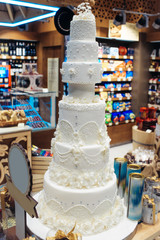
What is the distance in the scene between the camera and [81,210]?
6.19ft

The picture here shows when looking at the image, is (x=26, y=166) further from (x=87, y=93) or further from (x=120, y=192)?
(x=120, y=192)

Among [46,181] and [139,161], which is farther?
[139,161]

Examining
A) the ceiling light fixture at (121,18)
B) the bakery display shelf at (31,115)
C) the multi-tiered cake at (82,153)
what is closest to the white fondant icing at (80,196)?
the multi-tiered cake at (82,153)

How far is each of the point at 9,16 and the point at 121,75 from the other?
10.3ft

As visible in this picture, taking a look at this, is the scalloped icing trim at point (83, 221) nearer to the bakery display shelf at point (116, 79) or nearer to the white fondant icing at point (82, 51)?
the white fondant icing at point (82, 51)

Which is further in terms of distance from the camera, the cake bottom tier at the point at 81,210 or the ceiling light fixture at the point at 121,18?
the ceiling light fixture at the point at 121,18

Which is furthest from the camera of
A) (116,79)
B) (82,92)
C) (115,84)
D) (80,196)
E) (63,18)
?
(115,84)

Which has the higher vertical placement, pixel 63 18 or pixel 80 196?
pixel 63 18

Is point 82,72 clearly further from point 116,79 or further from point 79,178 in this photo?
point 116,79

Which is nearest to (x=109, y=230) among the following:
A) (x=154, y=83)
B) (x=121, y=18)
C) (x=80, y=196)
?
(x=80, y=196)

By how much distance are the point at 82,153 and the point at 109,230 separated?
611mm

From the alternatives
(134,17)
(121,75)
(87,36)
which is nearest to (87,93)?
(87,36)

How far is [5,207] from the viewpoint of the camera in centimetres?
198

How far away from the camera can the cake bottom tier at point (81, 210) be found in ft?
6.08
